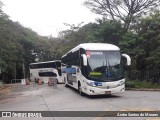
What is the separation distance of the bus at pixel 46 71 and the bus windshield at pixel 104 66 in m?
22.7

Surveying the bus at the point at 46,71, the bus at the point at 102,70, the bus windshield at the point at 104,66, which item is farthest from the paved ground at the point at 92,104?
the bus at the point at 46,71

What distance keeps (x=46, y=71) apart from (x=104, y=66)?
27.8 metres

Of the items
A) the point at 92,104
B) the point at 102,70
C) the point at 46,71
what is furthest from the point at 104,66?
the point at 46,71

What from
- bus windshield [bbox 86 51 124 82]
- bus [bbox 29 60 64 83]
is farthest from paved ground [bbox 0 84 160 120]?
bus [bbox 29 60 64 83]

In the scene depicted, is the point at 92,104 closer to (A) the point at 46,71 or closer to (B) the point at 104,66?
(B) the point at 104,66

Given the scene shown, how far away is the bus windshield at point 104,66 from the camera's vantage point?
18.2 metres

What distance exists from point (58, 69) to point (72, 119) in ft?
99.0

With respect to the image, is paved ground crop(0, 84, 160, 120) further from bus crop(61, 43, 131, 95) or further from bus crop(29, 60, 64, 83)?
bus crop(29, 60, 64, 83)

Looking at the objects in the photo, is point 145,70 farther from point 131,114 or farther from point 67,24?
point 67,24

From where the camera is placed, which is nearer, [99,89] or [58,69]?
[99,89]

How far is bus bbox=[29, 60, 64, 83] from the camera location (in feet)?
137

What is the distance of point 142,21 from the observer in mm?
29406

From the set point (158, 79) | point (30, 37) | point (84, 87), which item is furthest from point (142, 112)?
point (30, 37)

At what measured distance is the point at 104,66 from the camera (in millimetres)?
18312
